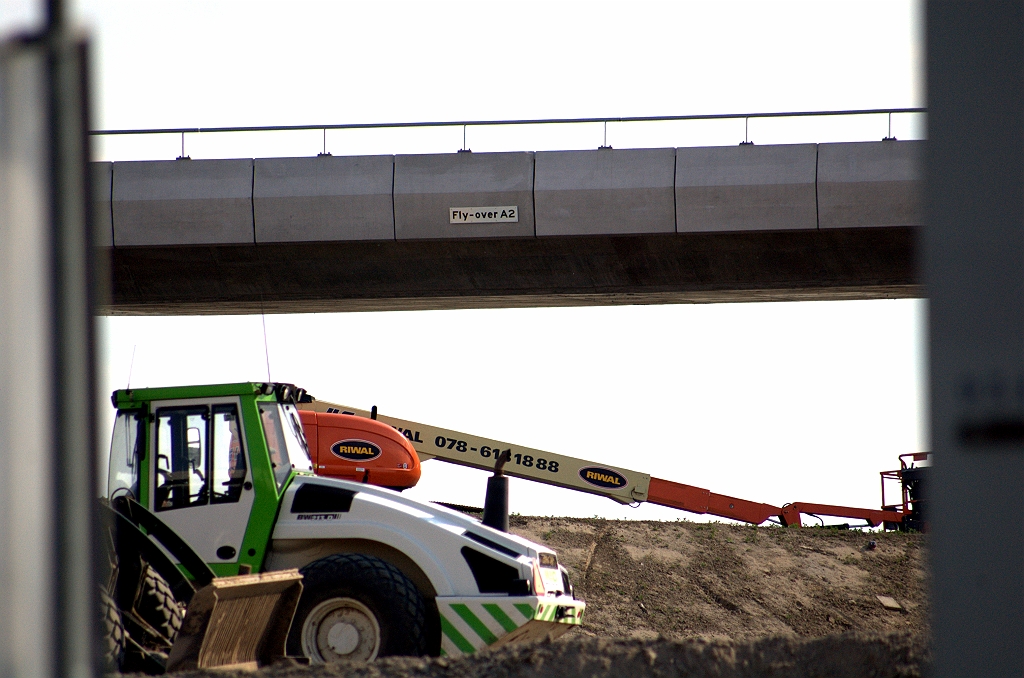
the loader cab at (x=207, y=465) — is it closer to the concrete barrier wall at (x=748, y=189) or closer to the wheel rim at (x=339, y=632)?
the wheel rim at (x=339, y=632)

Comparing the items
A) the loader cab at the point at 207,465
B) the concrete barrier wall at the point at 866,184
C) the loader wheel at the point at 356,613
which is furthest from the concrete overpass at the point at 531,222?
the loader wheel at the point at 356,613

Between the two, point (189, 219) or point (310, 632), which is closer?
point (310, 632)

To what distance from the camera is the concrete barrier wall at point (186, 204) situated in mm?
21859

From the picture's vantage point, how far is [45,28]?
2986 mm

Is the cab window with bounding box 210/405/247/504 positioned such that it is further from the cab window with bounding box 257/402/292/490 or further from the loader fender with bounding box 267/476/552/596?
the loader fender with bounding box 267/476/552/596

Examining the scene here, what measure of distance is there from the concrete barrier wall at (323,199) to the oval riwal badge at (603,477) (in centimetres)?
626

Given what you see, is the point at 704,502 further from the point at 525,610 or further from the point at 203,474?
the point at 203,474

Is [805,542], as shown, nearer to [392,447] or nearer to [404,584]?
[392,447]

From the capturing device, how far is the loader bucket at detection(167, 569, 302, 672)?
7828mm

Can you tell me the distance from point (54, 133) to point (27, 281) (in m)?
0.42

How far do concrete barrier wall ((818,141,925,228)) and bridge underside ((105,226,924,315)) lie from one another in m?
0.26

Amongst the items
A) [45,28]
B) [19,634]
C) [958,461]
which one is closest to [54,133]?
[45,28]

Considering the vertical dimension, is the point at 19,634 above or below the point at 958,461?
below

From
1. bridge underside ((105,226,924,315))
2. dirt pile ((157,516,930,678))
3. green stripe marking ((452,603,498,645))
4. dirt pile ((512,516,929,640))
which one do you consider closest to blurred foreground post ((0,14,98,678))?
green stripe marking ((452,603,498,645))
